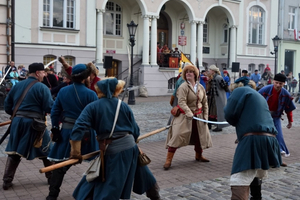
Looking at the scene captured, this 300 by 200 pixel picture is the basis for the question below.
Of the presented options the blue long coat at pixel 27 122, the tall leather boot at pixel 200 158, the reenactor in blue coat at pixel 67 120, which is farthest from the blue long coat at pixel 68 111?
the tall leather boot at pixel 200 158

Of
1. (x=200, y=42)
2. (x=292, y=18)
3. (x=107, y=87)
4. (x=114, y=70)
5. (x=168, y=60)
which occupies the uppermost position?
(x=292, y=18)

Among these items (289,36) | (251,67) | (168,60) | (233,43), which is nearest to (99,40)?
(168,60)

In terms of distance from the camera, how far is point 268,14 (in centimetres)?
3044

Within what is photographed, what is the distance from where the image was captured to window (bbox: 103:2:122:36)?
2441 cm

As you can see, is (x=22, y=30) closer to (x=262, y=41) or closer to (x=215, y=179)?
(x=215, y=179)

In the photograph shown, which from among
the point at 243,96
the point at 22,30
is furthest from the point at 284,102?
the point at 22,30

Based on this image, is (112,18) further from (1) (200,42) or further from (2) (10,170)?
(2) (10,170)

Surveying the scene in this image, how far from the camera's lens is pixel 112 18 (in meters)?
24.6

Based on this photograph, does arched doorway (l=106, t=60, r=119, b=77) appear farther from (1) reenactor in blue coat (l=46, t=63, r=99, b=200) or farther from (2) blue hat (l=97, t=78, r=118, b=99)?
(2) blue hat (l=97, t=78, r=118, b=99)

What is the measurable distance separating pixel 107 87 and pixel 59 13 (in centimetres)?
1835

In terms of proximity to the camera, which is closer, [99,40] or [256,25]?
[99,40]

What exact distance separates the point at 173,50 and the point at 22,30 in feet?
35.2

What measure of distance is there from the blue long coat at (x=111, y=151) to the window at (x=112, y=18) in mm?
20843

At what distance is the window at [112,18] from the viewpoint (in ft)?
80.1
